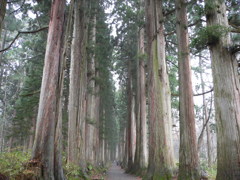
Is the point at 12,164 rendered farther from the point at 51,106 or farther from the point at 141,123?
the point at 141,123

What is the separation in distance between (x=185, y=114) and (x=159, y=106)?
1.67m

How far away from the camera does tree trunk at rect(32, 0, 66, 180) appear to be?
516cm

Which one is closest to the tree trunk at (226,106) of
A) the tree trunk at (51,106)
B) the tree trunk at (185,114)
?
the tree trunk at (185,114)

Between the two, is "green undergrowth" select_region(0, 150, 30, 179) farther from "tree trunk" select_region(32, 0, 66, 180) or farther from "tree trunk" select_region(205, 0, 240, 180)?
"tree trunk" select_region(205, 0, 240, 180)

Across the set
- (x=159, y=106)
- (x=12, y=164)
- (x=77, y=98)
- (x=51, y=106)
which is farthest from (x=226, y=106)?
(x=77, y=98)

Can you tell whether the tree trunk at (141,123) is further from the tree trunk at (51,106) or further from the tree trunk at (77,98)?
the tree trunk at (51,106)

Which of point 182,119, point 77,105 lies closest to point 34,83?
point 77,105

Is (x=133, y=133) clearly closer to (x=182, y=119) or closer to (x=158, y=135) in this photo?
(x=158, y=135)

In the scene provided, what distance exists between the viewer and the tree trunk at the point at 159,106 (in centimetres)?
834

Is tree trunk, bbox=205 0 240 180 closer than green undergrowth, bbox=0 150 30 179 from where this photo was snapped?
Yes

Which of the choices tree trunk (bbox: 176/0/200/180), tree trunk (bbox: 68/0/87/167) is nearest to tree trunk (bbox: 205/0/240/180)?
tree trunk (bbox: 176/0/200/180)

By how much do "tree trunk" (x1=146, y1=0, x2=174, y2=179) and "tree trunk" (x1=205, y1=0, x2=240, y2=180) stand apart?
3.42 metres

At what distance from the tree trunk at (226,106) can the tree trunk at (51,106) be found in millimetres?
3940

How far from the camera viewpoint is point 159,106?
884 centimetres
